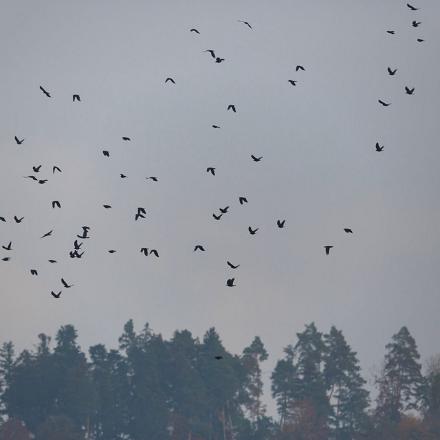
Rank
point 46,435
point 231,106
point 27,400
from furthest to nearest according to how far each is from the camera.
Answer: point 27,400 < point 46,435 < point 231,106

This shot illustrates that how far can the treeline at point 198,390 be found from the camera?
172500 millimetres

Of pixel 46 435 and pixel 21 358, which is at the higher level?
pixel 21 358

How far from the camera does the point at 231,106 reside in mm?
Answer: 94688

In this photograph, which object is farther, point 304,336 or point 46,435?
point 304,336

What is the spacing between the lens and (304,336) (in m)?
180

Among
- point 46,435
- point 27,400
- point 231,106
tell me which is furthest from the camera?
point 27,400

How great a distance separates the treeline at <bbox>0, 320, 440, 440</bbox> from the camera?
172 meters

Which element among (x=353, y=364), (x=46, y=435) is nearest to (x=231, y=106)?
(x=46, y=435)

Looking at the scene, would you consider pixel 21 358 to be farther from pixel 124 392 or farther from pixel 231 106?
pixel 231 106

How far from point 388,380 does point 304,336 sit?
11.2 metres

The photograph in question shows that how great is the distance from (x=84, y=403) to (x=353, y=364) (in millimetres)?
28650

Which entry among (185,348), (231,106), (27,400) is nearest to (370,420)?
(185,348)

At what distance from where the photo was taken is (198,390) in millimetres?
176375

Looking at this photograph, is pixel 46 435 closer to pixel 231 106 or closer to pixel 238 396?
pixel 238 396
